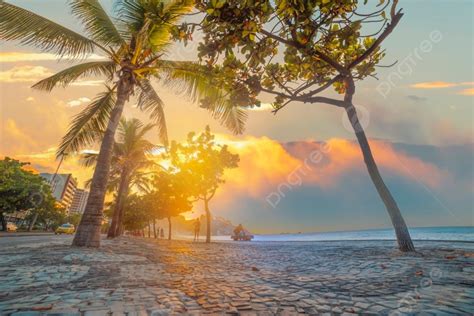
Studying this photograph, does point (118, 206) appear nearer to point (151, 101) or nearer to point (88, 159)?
point (88, 159)

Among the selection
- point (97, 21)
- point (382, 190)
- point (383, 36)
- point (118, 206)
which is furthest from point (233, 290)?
point (118, 206)

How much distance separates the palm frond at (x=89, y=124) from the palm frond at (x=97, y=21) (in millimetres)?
2184

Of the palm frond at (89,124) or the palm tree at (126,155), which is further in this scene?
the palm tree at (126,155)

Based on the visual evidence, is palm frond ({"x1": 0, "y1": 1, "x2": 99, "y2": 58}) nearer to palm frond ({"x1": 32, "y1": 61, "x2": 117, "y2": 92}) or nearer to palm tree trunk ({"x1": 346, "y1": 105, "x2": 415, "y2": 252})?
palm frond ({"x1": 32, "y1": 61, "x2": 117, "y2": 92})

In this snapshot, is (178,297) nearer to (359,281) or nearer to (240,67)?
(359,281)

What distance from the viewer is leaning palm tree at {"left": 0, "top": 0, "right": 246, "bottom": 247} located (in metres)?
8.83

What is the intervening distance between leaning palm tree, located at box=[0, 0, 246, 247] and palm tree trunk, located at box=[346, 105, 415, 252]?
4.69 meters

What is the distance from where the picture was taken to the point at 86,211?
9438 mm

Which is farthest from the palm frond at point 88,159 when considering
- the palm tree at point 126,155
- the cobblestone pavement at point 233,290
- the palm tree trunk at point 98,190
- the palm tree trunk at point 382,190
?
the palm tree trunk at point 382,190

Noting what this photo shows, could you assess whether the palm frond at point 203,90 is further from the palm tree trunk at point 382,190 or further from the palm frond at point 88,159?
the palm frond at point 88,159

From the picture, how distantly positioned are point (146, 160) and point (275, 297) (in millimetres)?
20517

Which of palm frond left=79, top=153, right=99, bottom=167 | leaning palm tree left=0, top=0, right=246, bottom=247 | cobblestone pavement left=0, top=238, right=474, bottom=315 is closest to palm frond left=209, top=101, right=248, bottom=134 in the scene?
leaning palm tree left=0, top=0, right=246, bottom=247

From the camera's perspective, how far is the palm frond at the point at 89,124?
11.2m

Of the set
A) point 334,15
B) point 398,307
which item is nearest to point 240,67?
point 334,15
